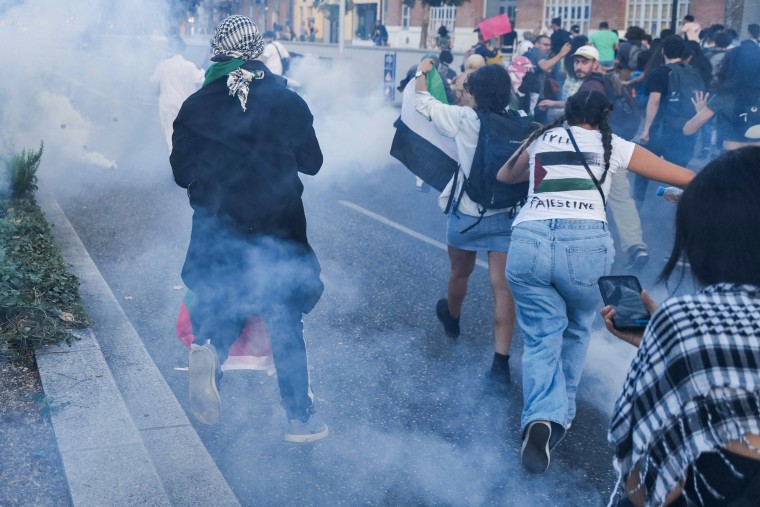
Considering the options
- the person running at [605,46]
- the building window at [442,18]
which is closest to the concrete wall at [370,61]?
the person running at [605,46]

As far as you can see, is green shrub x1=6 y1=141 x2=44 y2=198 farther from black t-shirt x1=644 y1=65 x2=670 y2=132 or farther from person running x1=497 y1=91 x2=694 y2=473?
black t-shirt x1=644 y1=65 x2=670 y2=132

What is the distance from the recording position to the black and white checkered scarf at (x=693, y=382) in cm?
170

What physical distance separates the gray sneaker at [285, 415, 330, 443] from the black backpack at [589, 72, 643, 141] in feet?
16.5

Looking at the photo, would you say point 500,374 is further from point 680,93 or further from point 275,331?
point 680,93

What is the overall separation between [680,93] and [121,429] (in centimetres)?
613

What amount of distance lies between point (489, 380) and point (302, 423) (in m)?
1.11

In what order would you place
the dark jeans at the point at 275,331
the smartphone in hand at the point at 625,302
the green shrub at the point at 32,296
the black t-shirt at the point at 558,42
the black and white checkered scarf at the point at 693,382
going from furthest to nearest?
the black t-shirt at the point at 558,42
the green shrub at the point at 32,296
the dark jeans at the point at 275,331
the smartphone in hand at the point at 625,302
the black and white checkered scarf at the point at 693,382

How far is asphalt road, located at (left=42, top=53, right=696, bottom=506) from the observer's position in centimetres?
361

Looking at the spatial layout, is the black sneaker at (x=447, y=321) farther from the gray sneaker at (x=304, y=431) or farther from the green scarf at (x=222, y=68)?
the green scarf at (x=222, y=68)

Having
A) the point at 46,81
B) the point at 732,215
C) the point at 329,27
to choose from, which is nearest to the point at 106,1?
the point at 46,81

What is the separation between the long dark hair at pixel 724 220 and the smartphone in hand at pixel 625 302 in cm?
31

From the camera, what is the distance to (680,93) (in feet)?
26.6

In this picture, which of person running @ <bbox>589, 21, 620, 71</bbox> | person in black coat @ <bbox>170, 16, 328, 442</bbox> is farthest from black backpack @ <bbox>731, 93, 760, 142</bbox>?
person running @ <bbox>589, 21, 620, 71</bbox>

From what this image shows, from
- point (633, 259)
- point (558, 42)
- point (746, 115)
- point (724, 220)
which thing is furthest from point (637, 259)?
point (558, 42)
